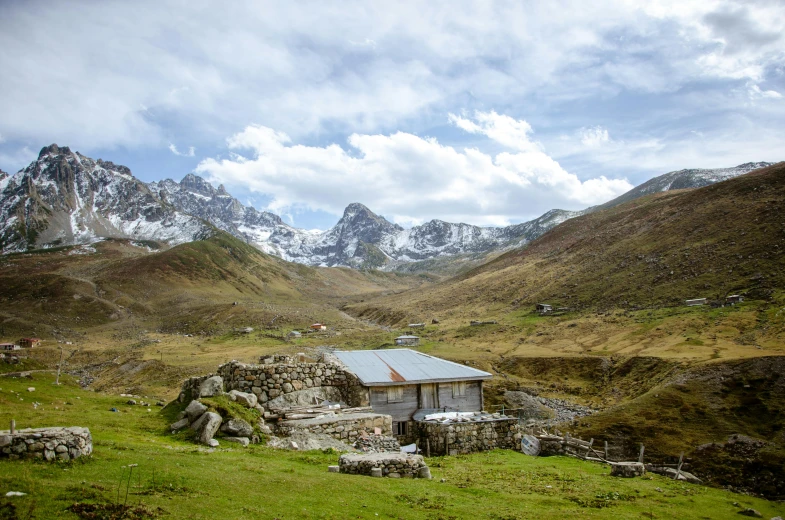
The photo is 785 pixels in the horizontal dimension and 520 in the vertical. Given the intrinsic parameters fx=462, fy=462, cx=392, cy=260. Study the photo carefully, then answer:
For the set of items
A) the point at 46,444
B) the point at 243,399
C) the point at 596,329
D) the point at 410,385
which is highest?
the point at 596,329

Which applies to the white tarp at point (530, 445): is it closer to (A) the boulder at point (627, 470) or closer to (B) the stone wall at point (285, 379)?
(A) the boulder at point (627, 470)

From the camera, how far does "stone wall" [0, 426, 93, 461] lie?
10469 mm

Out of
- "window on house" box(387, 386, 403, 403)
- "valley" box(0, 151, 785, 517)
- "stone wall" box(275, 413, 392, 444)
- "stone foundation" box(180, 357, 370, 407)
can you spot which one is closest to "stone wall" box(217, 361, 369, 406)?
"stone foundation" box(180, 357, 370, 407)

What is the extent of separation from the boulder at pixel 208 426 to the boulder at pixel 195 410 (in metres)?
0.54

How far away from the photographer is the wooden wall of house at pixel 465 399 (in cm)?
2589

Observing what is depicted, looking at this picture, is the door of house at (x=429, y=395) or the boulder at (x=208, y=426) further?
the door of house at (x=429, y=395)

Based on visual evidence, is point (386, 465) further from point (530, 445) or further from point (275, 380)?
point (530, 445)

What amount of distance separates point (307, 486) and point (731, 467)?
A: 24.2m

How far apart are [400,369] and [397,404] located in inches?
86.1

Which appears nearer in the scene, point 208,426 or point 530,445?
point 208,426

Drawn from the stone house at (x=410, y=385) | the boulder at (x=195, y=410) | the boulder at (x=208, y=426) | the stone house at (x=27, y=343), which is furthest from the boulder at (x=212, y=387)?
the stone house at (x=27, y=343)

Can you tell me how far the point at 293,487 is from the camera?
11711mm

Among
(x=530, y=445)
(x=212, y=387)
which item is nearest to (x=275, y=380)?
(x=212, y=387)

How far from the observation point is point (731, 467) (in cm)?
2438
